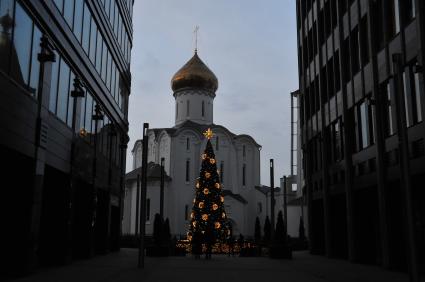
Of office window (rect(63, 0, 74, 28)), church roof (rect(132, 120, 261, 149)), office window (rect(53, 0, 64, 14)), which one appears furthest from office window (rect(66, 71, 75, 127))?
church roof (rect(132, 120, 261, 149))

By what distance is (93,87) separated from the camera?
2522 centimetres

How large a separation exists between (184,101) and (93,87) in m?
40.1

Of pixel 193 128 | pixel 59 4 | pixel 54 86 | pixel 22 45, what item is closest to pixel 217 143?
pixel 193 128

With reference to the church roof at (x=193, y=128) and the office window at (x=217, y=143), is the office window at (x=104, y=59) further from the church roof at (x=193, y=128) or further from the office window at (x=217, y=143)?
the office window at (x=217, y=143)

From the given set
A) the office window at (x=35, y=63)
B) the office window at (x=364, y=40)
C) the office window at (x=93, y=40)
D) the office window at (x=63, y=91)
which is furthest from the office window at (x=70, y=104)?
the office window at (x=364, y=40)

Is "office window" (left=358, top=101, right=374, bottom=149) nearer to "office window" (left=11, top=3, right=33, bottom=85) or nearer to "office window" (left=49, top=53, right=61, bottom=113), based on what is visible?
"office window" (left=49, top=53, right=61, bottom=113)

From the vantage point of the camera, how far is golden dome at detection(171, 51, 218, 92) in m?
64.1

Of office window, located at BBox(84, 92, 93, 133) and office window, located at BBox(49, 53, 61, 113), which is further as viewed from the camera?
office window, located at BBox(84, 92, 93, 133)

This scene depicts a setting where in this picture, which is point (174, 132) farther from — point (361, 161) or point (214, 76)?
point (361, 161)

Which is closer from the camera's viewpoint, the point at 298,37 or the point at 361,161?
the point at 361,161

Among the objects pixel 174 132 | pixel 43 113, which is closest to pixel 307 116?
pixel 43 113

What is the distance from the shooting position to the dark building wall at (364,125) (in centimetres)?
1728

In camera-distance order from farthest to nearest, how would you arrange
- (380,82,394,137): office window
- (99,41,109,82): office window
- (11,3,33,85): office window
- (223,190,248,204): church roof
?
(223,190,248,204): church roof < (99,41,109,82): office window < (380,82,394,137): office window < (11,3,33,85): office window

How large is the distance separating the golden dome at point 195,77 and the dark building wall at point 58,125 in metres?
30.7
